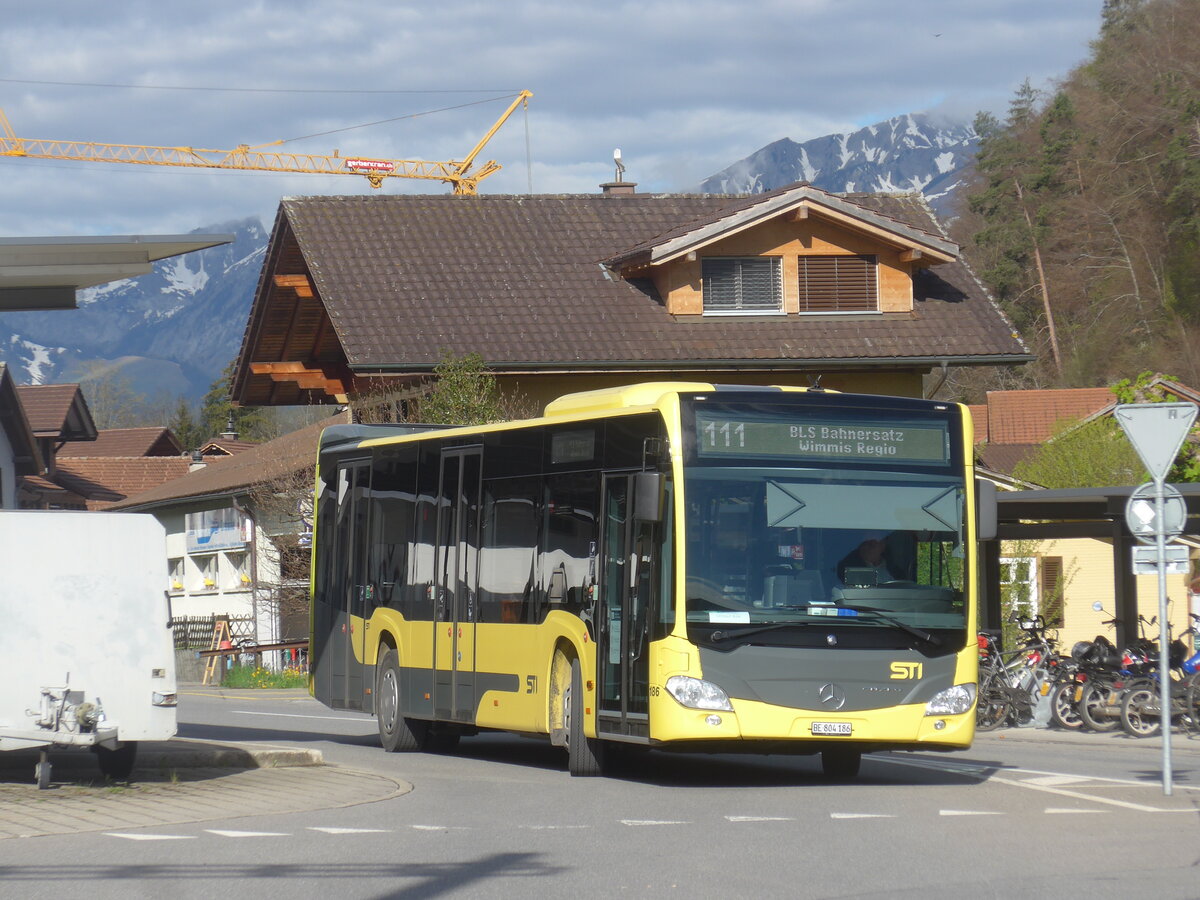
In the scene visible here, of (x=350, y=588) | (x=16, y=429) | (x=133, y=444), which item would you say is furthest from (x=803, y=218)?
(x=133, y=444)

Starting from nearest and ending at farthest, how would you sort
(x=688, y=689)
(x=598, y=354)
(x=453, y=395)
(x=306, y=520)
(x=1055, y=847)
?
(x=1055, y=847), (x=688, y=689), (x=453, y=395), (x=598, y=354), (x=306, y=520)

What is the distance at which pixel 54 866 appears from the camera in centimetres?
981

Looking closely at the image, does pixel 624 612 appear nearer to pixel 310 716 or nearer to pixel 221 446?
pixel 310 716

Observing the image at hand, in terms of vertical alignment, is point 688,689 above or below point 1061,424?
below

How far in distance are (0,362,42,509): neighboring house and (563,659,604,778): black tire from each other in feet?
93.2

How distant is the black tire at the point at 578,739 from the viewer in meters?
14.9

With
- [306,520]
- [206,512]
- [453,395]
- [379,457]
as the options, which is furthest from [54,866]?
[206,512]

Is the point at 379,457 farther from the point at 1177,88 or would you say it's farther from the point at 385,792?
the point at 1177,88

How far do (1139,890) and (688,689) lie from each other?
16.5 ft

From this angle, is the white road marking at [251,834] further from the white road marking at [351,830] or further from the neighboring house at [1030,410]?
the neighboring house at [1030,410]

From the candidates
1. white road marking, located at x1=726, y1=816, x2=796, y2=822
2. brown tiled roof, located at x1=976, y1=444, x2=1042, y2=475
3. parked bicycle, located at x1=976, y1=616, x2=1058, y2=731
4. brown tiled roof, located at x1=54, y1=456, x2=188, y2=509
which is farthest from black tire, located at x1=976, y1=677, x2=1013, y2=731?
brown tiled roof, located at x1=54, y1=456, x2=188, y2=509

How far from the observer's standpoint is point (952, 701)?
555 inches

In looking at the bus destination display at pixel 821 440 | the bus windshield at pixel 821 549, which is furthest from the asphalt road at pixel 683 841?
the bus destination display at pixel 821 440

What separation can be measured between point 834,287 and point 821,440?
63.4ft
